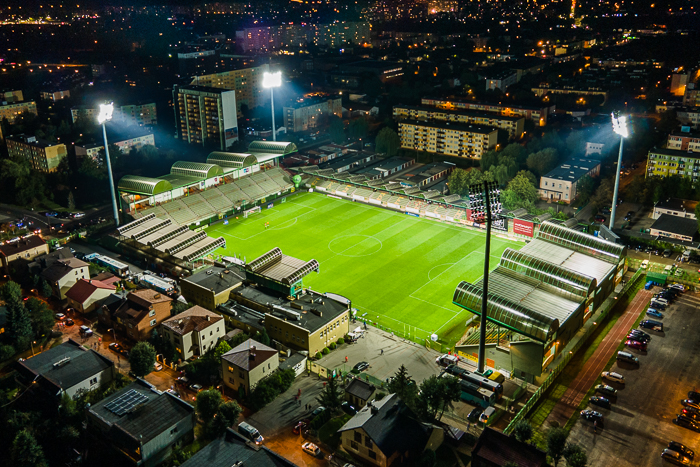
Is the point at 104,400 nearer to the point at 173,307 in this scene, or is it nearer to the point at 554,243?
the point at 173,307

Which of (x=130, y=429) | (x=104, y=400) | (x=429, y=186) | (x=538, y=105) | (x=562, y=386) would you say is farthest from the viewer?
(x=538, y=105)

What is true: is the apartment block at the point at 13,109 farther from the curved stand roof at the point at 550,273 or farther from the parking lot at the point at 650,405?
the parking lot at the point at 650,405

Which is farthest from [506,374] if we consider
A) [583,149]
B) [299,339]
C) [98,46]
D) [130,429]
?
[98,46]

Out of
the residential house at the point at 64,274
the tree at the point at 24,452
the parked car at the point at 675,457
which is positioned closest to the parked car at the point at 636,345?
the parked car at the point at 675,457

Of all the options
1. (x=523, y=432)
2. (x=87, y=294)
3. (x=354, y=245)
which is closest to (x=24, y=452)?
(x=87, y=294)

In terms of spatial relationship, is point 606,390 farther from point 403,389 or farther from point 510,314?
point 403,389

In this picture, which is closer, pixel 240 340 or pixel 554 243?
pixel 240 340
